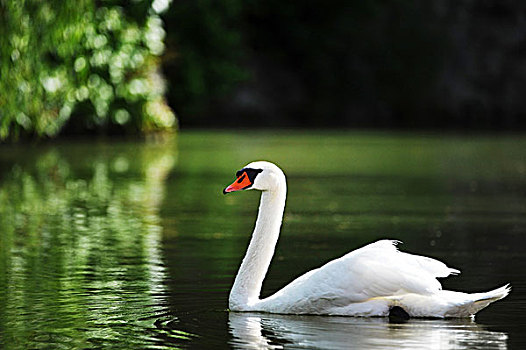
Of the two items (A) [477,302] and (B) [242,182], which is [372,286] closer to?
(A) [477,302]

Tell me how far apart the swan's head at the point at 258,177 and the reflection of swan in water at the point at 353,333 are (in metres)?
0.93

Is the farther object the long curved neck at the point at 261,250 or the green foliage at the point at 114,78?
the green foliage at the point at 114,78

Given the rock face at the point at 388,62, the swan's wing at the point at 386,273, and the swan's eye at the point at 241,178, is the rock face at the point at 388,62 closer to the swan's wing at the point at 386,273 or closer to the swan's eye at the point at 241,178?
the swan's eye at the point at 241,178

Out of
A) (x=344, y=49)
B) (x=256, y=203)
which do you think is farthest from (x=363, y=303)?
(x=344, y=49)

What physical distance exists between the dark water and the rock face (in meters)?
29.0

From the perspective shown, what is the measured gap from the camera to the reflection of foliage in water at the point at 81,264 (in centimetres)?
839

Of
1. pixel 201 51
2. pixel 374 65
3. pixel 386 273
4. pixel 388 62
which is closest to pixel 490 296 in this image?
pixel 386 273

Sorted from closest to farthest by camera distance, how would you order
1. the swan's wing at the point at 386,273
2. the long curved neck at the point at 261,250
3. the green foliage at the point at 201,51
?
the swan's wing at the point at 386,273
the long curved neck at the point at 261,250
the green foliage at the point at 201,51

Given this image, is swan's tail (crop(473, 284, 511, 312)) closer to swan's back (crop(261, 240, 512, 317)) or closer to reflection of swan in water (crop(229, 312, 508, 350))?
swan's back (crop(261, 240, 512, 317))

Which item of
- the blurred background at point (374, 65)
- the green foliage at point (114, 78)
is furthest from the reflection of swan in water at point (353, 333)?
the blurred background at point (374, 65)

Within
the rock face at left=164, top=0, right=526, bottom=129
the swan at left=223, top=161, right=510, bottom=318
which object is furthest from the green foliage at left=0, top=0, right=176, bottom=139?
the rock face at left=164, top=0, right=526, bottom=129

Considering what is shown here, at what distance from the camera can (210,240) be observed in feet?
45.3

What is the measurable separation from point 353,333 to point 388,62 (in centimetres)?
5383

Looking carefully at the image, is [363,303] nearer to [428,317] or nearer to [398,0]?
[428,317]
